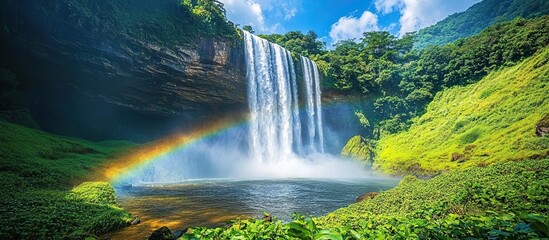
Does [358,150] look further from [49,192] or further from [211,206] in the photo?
[49,192]

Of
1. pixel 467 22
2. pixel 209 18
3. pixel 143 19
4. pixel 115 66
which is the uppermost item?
pixel 467 22

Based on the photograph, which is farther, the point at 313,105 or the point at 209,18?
the point at 313,105

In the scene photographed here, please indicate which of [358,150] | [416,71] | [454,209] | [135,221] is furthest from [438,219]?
[416,71]

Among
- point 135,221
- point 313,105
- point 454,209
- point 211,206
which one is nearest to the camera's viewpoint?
point 454,209

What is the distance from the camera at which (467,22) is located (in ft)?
291

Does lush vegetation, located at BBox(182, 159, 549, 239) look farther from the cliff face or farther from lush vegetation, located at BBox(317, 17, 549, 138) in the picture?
lush vegetation, located at BBox(317, 17, 549, 138)

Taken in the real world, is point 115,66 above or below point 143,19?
below

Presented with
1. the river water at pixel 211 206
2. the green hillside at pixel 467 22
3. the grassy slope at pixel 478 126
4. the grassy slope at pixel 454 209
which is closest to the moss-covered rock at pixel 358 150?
the grassy slope at pixel 478 126

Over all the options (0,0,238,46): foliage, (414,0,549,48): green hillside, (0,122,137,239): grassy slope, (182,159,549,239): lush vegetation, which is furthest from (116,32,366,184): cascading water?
(414,0,549,48): green hillside

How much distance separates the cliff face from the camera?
19.1m

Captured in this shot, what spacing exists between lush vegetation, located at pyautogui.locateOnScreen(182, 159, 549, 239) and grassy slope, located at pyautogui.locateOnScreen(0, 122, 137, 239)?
3.88m

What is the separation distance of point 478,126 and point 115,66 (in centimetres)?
3421

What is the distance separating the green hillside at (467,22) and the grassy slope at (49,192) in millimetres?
92595

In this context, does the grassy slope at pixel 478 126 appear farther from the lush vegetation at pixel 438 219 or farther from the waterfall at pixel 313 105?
the lush vegetation at pixel 438 219
